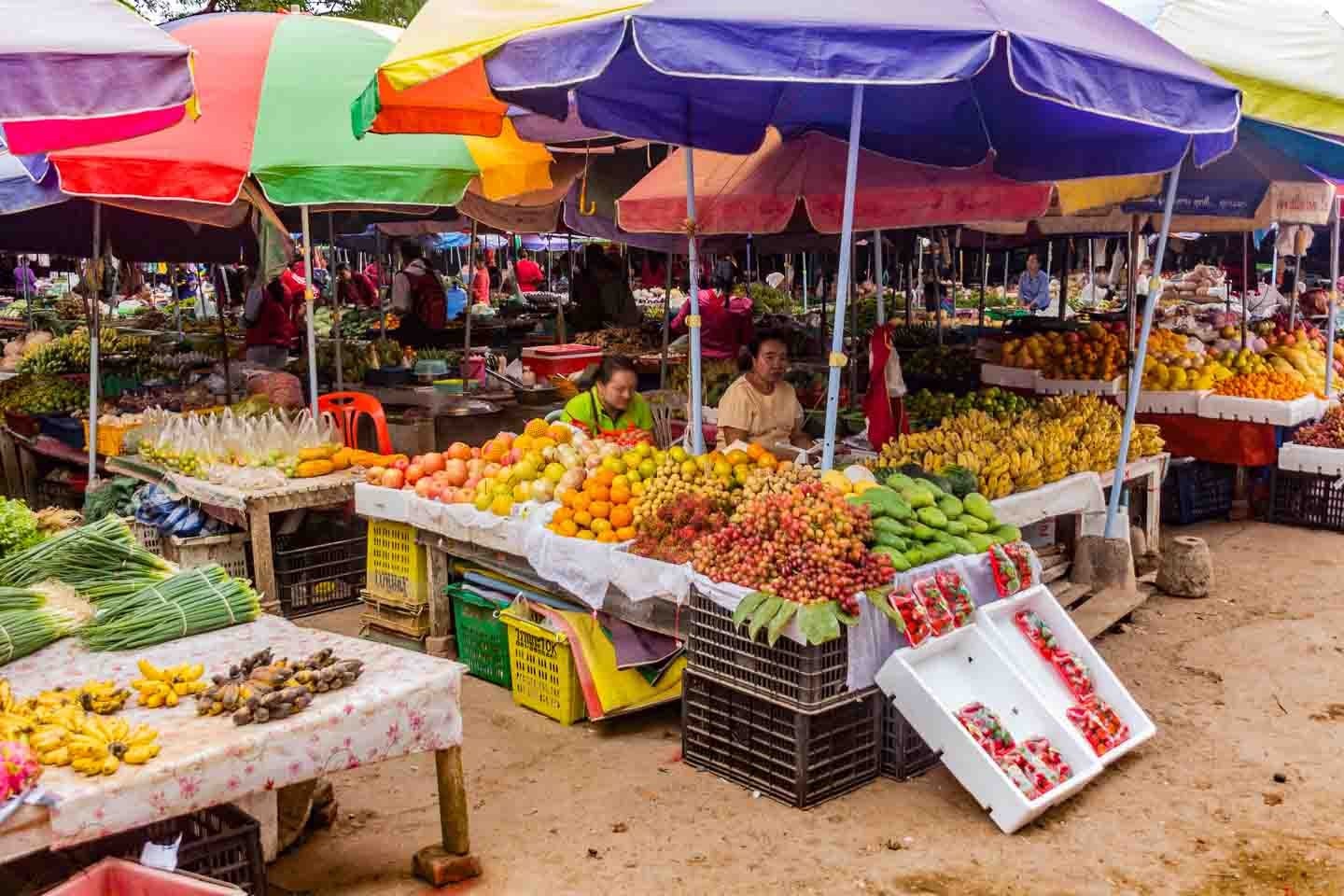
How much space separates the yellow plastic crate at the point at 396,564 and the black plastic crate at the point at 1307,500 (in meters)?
6.85

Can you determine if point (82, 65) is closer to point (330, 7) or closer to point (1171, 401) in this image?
point (1171, 401)

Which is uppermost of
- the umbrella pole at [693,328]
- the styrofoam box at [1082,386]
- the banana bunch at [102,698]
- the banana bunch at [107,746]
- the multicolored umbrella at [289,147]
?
the multicolored umbrella at [289,147]

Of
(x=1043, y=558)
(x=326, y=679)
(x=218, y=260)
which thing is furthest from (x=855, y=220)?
(x=218, y=260)

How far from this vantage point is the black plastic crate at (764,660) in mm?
4422

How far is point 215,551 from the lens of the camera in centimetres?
712

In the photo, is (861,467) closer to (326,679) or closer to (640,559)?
(640,559)

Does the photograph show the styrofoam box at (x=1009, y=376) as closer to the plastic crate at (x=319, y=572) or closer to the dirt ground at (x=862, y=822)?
the dirt ground at (x=862, y=822)

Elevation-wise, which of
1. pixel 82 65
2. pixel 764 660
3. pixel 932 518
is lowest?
pixel 764 660

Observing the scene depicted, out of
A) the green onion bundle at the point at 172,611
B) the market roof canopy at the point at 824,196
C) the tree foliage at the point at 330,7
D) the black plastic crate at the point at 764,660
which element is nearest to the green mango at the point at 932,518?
the black plastic crate at the point at 764,660

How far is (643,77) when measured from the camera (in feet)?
19.4

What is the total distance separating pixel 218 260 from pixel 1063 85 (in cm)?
966

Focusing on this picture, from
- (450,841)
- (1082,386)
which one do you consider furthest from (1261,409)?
(450,841)

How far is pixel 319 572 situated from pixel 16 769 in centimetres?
435

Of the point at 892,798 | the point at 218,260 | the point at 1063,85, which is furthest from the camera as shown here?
the point at 218,260
